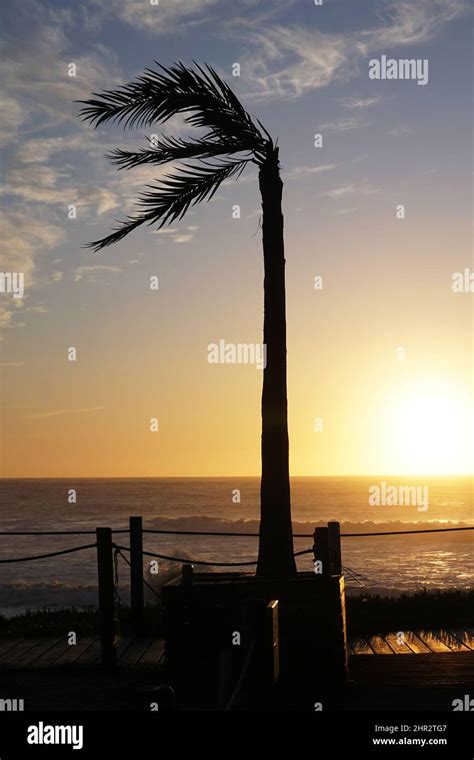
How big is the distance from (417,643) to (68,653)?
13.3 feet

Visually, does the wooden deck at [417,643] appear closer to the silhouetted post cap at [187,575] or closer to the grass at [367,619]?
the grass at [367,619]

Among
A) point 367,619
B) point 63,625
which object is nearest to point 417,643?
point 367,619

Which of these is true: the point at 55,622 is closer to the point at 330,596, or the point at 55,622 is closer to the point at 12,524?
the point at 330,596

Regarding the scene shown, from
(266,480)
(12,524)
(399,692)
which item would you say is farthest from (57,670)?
(12,524)

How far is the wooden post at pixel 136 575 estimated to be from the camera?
10.8 m

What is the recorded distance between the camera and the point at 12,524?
78375 mm

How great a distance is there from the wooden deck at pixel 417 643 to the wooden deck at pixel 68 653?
235cm

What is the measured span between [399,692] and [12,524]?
246ft

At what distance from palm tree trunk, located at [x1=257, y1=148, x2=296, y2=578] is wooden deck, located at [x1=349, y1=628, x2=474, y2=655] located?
1.96 meters

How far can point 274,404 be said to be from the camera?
27.6ft

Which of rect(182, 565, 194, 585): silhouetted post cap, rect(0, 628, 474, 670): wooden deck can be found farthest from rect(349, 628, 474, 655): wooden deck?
rect(182, 565, 194, 585): silhouetted post cap

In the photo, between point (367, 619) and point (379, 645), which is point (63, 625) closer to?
point (367, 619)

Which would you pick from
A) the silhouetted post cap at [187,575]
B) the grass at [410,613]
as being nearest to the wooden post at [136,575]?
the grass at [410,613]

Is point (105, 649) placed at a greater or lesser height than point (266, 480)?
lesser
